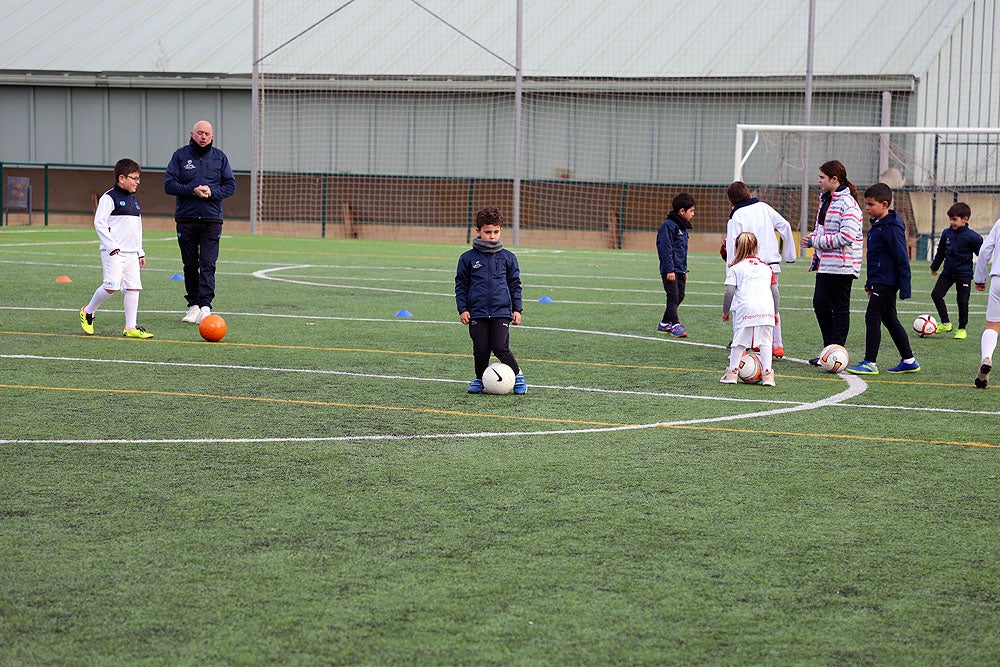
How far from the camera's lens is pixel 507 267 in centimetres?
933

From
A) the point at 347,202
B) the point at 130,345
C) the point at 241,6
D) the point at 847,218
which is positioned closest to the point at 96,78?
the point at 241,6

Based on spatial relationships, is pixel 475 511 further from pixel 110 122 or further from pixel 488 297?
pixel 110 122

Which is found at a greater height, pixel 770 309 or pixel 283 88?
pixel 283 88

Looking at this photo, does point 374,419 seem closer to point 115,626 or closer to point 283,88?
point 115,626

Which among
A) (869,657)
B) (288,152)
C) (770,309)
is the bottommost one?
(869,657)

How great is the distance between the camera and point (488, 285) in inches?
365

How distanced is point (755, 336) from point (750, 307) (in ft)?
0.77

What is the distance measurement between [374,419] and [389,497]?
6.83 feet

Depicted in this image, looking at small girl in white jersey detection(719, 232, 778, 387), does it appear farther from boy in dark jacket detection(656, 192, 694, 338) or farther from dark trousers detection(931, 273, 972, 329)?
dark trousers detection(931, 273, 972, 329)

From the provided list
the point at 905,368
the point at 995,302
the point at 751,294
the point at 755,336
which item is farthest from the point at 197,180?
the point at 995,302

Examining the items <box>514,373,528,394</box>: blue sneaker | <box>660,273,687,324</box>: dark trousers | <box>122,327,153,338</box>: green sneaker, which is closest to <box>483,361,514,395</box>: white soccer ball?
<box>514,373,528,394</box>: blue sneaker

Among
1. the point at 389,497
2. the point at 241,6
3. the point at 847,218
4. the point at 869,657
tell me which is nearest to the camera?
the point at 869,657

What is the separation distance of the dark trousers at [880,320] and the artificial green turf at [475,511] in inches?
13.3

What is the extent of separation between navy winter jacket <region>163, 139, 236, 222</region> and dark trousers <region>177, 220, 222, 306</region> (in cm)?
10
